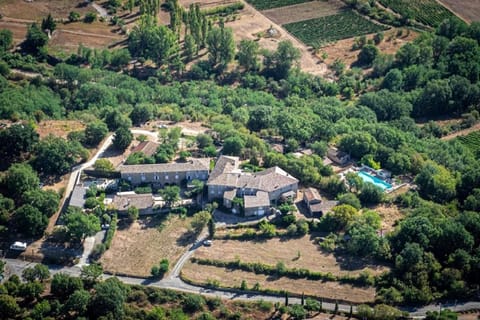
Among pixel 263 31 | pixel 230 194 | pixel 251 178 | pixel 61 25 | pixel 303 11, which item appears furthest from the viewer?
pixel 303 11

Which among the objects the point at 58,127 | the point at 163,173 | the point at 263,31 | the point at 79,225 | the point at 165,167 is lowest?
the point at 263,31

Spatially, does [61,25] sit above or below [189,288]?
below

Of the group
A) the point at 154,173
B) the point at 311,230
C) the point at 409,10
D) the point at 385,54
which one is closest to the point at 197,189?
the point at 154,173

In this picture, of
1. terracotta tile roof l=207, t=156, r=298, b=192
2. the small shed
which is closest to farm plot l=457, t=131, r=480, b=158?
terracotta tile roof l=207, t=156, r=298, b=192

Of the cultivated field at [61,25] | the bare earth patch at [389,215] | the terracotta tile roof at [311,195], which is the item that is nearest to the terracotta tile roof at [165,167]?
the terracotta tile roof at [311,195]

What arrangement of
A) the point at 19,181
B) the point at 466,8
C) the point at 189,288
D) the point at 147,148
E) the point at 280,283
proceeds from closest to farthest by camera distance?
1. the point at 189,288
2. the point at 280,283
3. the point at 19,181
4. the point at 147,148
5. the point at 466,8

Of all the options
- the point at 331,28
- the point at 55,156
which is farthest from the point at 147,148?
the point at 331,28

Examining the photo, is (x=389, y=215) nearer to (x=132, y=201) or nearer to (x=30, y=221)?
(x=132, y=201)
